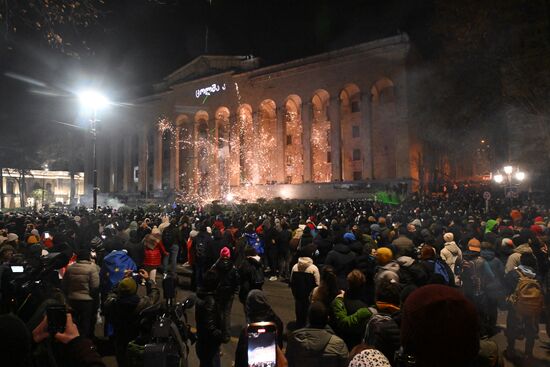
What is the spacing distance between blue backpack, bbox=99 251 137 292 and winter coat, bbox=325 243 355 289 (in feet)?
12.4

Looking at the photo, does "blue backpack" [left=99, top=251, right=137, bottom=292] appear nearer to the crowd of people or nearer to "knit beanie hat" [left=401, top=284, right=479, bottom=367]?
the crowd of people

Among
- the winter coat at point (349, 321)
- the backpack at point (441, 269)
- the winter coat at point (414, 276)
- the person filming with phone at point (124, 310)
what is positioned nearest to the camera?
the winter coat at point (349, 321)

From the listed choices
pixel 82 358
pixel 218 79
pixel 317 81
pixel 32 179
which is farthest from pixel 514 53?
pixel 32 179

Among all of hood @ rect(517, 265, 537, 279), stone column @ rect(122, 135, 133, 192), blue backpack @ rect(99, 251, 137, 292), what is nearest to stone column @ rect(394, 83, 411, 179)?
hood @ rect(517, 265, 537, 279)

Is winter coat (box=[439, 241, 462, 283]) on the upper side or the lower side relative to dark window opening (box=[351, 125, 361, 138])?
lower

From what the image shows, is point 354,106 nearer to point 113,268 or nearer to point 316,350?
point 113,268

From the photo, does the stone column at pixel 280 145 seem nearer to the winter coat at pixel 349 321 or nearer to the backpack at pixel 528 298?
the backpack at pixel 528 298

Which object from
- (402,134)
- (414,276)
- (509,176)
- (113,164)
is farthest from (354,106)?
(113,164)

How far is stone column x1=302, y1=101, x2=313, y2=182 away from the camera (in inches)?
1772

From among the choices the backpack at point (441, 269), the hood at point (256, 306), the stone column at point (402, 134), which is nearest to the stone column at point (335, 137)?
the stone column at point (402, 134)

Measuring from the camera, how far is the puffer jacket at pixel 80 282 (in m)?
6.43

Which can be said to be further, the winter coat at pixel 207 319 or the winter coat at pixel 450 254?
the winter coat at pixel 450 254

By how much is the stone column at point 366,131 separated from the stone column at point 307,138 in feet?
21.0

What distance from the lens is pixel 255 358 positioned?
10.0 ft
